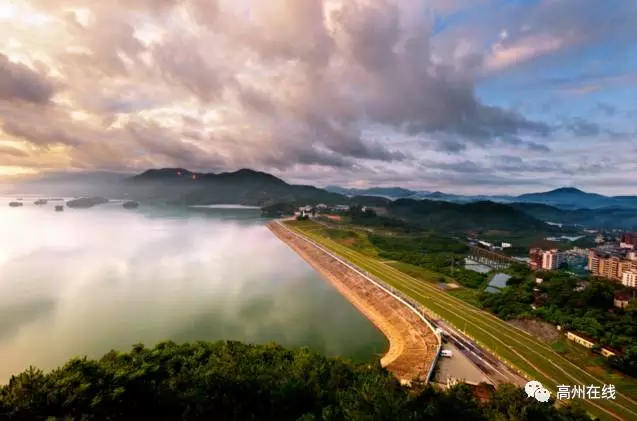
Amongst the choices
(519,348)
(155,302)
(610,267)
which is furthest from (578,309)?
(155,302)

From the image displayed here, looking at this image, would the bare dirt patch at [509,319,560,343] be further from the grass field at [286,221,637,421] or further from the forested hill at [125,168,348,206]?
the forested hill at [125,168,348,206]

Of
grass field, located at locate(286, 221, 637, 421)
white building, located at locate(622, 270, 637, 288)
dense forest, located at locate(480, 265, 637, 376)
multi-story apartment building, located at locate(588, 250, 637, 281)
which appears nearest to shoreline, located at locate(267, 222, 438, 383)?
grass field, located at locate(286, 221, 637, 421)

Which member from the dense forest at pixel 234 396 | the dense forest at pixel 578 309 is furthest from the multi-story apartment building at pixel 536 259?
the dense forest at pixel 234 396

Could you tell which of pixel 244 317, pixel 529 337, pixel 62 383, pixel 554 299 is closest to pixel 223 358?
pixel 62 383

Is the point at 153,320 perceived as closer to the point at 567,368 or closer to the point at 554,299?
the point at 567,368

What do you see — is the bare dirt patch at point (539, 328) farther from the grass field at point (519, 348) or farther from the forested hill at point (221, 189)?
the forested hill at point (221, 189)

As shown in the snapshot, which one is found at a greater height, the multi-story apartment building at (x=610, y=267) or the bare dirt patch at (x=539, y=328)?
the bare dirt patch at (x=539, y=328)
